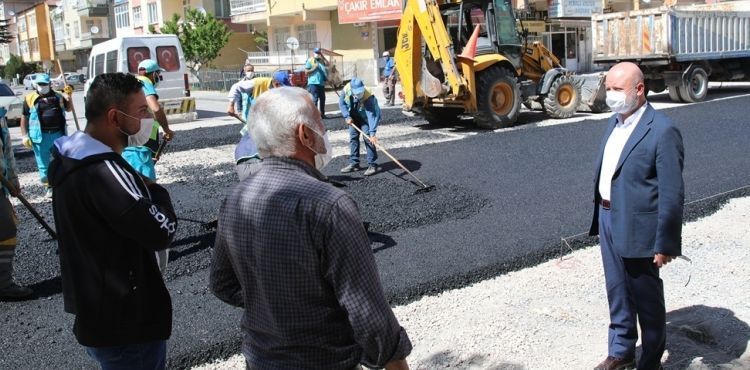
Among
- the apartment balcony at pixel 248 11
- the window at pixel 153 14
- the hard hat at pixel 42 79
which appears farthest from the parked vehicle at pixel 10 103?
the window at pixel 153 14

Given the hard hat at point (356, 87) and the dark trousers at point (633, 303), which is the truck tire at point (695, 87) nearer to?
the hard hat at point (356, 87)

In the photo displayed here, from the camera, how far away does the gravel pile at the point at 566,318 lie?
358 cm

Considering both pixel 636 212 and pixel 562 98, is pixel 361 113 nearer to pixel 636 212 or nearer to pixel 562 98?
pixel 636 212

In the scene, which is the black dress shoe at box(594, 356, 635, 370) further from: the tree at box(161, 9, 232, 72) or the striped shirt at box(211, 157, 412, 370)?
the tree at box(161, 9, 232, 72)

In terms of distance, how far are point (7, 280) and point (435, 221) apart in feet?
12.1

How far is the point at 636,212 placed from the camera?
3041mm

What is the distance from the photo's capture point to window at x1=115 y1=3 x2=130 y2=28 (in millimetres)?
50125

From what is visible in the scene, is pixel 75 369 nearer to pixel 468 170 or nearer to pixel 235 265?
pixel 235 265

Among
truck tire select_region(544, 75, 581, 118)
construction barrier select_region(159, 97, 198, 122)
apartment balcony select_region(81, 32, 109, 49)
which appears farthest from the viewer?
apartment balcony select_region(81, 32, 109, 49)

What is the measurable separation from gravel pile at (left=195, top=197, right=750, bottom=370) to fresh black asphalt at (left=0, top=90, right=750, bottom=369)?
0.26 metres

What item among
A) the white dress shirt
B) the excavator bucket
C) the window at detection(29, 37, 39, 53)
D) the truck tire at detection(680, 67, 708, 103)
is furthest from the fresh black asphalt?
the window at detection(29, 37, 39, 53)

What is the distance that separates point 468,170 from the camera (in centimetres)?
843

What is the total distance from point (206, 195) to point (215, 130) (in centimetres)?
585

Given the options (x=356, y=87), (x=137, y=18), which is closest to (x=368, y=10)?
(x=356, y=87)
